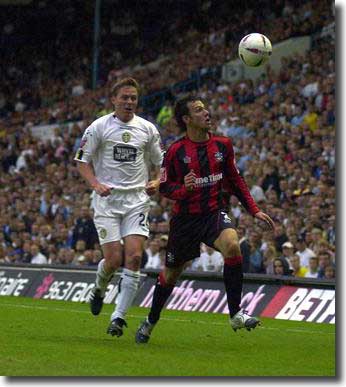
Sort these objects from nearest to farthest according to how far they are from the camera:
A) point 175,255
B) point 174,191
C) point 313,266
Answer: point 174,191, point 175,255, point 313,266

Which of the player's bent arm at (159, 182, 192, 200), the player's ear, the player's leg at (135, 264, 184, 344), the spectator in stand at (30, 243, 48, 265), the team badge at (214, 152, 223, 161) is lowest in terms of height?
the spectator in stand at (30, 243, 48, 265)

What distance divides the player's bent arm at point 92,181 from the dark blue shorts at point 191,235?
0.81 meters

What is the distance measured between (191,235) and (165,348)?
3.43 ft

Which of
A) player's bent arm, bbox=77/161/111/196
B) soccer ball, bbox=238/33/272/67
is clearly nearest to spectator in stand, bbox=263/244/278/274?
soccer ball, bbox=238/33/272/67

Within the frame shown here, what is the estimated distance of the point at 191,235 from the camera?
34.2ft

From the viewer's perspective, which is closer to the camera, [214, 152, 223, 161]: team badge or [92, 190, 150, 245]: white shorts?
[214, 152, 223, 161]: team badge

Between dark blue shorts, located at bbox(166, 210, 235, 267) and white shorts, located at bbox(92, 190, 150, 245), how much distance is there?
747mm

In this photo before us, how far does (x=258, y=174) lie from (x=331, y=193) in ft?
8.76

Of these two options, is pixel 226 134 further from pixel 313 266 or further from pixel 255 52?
pixel 255 52

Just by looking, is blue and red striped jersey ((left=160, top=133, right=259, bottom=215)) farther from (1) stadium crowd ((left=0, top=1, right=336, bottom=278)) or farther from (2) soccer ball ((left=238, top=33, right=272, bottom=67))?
(1) stadium crowd ((left=0, top=1, right=336, bottom=278))

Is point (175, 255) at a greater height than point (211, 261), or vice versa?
point (175, 255)

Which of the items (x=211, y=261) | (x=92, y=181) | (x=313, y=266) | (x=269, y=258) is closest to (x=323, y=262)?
(x=313, y=266)

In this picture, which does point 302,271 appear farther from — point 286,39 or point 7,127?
point 7,127

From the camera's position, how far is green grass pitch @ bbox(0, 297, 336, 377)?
8461 mm
